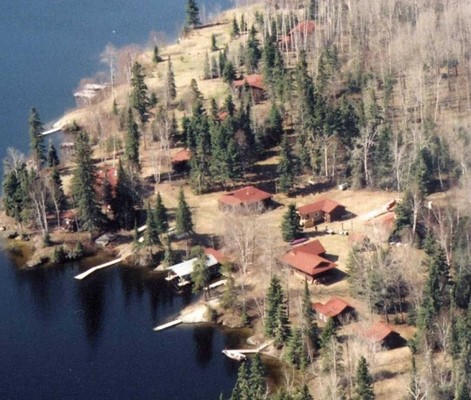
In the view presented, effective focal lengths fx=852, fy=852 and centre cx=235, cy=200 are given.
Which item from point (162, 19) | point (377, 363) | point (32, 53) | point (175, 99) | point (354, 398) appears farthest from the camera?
point (162, 19)

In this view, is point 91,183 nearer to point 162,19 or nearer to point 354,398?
point 354,398

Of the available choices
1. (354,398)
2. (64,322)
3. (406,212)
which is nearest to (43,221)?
(64,322)

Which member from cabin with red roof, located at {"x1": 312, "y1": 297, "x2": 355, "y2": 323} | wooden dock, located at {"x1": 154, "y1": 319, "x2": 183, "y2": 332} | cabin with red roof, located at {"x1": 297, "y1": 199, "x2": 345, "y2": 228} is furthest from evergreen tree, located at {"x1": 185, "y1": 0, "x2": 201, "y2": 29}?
cabin with red roof, located at {"x1": 312, "y1": 297, "x2": 355, "y2": 323}

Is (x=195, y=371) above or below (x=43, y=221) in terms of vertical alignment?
below

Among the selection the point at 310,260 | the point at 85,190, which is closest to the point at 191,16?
the point at 85,190

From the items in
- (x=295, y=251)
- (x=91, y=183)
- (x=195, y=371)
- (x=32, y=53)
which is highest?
(x=32, y=53)

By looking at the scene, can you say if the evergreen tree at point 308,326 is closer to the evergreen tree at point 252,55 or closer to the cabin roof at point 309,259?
the cabin roof at point 309,259
